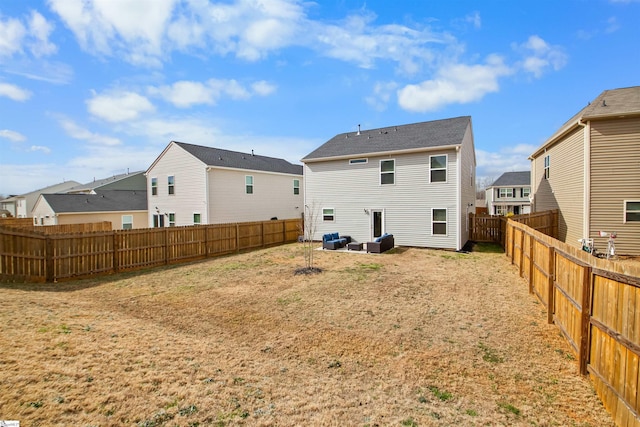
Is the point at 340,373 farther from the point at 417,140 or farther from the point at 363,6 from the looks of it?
the point at 417,140

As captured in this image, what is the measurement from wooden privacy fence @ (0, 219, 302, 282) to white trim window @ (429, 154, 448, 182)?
34.4 feet

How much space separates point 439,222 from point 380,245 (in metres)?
3.52

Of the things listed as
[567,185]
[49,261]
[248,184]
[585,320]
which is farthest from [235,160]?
[585,320]

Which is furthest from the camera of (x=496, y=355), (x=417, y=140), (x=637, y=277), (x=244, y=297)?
(x=417, y=140)

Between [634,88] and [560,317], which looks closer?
[560,317]

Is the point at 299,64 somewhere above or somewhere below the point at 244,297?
above

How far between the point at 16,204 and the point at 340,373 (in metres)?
69.1

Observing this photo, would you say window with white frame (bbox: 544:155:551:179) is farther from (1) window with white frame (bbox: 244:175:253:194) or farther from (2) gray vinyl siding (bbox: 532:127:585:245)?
(1) window with white frame (bbox: 244:175:253:194)

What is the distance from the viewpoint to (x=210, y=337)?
5230 millimetres

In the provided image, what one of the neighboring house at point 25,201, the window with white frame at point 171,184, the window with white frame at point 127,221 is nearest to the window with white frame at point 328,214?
the window with white frame at point 171,184

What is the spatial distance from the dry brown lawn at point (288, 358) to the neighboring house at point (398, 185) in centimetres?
709

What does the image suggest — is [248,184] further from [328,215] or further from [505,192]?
[505,192]

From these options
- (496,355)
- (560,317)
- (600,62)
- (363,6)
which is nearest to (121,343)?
(496,355)

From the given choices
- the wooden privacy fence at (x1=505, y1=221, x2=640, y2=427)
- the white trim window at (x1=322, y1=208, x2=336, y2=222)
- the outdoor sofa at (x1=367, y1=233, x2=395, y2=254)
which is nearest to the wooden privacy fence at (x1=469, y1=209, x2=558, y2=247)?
the outdoor sofa at (x1=367, y1=233, x2=395, y2=254)
